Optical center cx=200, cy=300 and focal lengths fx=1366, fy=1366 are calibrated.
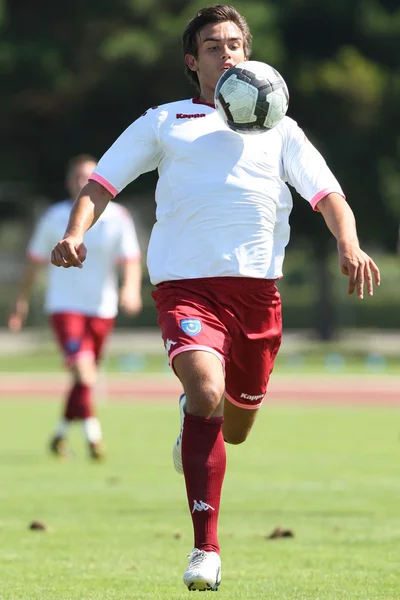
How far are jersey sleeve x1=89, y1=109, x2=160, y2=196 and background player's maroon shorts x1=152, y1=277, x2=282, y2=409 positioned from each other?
517 millimetres

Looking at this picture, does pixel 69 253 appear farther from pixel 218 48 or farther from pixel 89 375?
pixel 89 375

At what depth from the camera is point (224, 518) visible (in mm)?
8258

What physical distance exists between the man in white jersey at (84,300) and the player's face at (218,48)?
5.72m

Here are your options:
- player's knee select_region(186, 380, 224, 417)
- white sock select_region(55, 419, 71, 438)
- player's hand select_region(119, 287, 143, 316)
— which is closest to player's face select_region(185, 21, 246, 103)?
player's knee select_region(186, 380, 224, 417)

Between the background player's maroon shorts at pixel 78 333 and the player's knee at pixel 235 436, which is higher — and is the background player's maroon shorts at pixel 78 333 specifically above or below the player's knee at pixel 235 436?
below

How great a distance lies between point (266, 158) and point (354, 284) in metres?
0.93

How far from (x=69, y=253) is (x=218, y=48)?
1.26 meters

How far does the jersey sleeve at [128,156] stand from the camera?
6.05 meters

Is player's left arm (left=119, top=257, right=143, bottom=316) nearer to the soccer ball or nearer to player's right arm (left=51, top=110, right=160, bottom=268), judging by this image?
player's right arm (left=51, top=110, right=160, bottom=268)

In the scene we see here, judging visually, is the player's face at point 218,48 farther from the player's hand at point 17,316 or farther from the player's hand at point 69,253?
the player's hand at point 17,316

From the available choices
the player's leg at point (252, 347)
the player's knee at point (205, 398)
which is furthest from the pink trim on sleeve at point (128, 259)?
the player's knee at point (205, 398)

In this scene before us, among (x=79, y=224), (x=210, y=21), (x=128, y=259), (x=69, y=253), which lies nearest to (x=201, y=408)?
(x=69, y=253)

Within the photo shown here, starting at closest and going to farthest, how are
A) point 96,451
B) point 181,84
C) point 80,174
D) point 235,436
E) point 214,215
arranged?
point 214,215
point 235,436
point 80,174
point 96,451
point 181,84

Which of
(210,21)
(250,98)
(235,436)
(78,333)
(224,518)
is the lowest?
(224,518)
